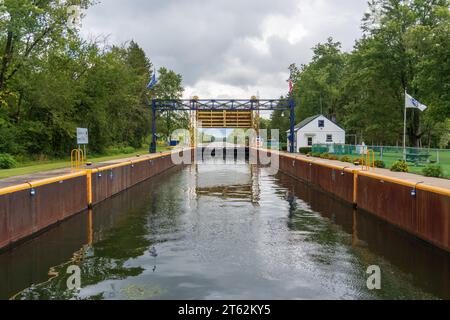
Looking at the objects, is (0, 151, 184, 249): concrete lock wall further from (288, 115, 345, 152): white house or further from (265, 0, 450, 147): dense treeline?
(288, 115, 345, 152): white house

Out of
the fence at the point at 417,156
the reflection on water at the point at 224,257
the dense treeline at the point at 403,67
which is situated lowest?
the reflection on water at the point at 224,257

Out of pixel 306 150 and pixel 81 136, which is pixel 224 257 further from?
pixel 306 150

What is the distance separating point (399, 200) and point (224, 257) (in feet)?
20.9

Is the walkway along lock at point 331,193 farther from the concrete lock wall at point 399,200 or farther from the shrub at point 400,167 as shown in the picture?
the shrub at point 400,167

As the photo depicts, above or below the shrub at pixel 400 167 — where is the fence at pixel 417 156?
above

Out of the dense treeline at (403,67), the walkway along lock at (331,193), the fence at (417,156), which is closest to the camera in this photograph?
the walkway along lock at (331,193)

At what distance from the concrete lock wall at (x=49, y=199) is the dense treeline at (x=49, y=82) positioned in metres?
18.1

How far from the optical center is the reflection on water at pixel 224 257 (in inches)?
335

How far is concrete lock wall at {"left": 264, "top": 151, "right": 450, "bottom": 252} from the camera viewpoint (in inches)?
445

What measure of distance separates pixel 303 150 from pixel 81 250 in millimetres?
56348

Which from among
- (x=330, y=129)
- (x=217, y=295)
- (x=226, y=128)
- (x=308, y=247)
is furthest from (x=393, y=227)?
(x=226, y=128)

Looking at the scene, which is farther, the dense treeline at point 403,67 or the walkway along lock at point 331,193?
the dense treeline at point 403,67

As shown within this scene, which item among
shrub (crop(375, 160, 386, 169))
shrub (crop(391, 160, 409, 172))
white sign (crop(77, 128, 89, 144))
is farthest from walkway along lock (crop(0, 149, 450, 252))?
shrub (crop(375, 160, 386, 169))

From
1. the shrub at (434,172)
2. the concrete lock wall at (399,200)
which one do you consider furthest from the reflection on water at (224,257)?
the shrub at (434,172)
